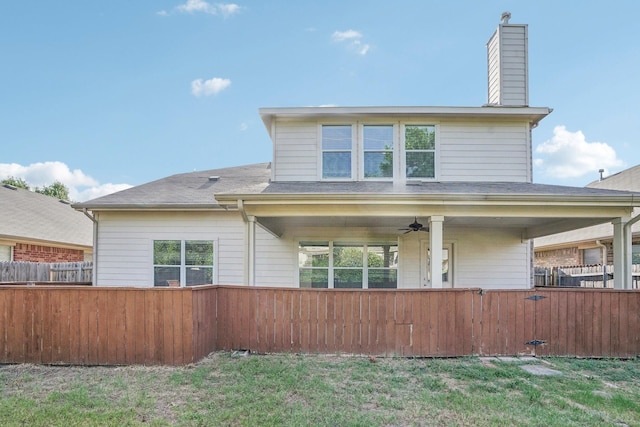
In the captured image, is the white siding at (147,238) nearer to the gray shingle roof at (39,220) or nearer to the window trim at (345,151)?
the window trim at (345,151)

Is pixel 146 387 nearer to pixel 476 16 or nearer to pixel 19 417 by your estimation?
pixel 19 417

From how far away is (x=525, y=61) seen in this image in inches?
408

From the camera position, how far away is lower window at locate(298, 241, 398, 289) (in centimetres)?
988

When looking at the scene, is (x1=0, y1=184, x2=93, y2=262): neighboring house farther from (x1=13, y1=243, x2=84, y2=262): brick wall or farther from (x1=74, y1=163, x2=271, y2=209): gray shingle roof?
(x1=74, y1=163, x2=271, y2=209): gray shingle roof

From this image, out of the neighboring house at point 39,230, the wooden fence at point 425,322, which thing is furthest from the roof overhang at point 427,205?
the neighboring house at point 39,230

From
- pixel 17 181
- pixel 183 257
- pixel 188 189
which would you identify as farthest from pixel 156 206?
pixel 17 181

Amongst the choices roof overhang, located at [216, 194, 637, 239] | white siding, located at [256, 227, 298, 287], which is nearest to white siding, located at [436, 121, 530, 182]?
roof overhang, located at [216, 194, 637, 239]

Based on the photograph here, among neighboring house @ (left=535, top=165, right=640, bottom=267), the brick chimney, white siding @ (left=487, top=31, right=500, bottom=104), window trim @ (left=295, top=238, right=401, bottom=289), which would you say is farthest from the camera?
neighboring house @ (left=535, top=165, right=640, bottom=267)

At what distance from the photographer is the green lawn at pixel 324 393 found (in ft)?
12.7

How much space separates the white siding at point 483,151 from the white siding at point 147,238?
Answer: 5369 millimetres

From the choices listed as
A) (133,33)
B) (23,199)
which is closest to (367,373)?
(133,33)

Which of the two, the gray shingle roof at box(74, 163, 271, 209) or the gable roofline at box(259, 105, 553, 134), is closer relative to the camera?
the gable roofline at box(259, 105, 553, 134)

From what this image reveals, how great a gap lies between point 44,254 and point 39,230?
98 centimetres

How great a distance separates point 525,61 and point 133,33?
13959 mm
